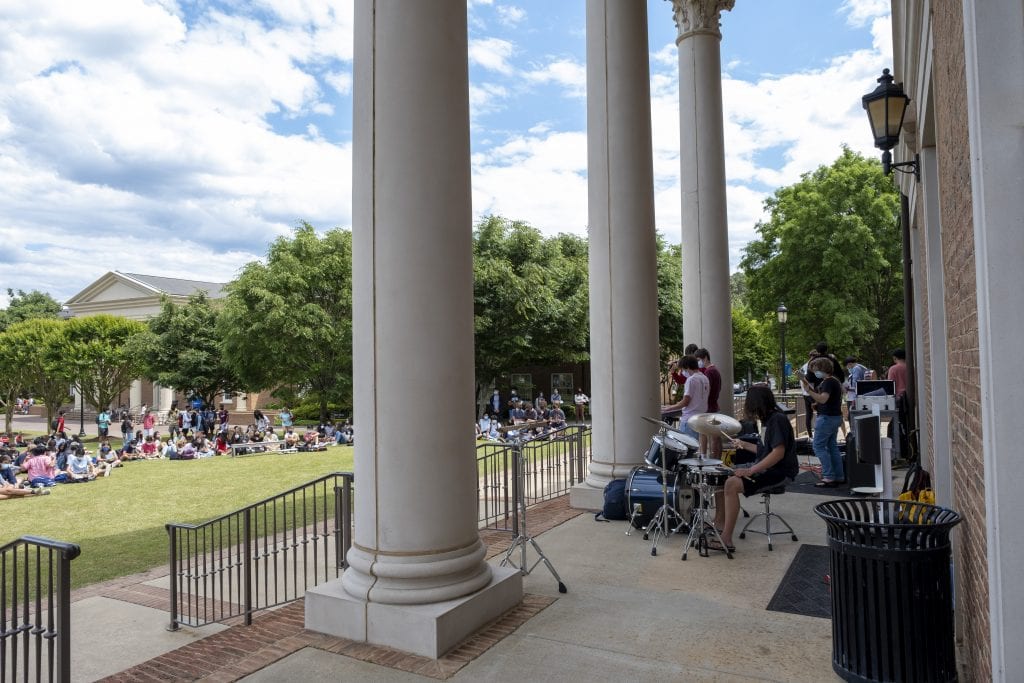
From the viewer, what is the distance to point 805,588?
6.27m

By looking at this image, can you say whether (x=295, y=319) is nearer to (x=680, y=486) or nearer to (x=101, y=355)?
(x=101, y=355)

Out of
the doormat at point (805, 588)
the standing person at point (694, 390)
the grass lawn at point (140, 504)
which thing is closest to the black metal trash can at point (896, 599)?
the doormat at point (805, 588)

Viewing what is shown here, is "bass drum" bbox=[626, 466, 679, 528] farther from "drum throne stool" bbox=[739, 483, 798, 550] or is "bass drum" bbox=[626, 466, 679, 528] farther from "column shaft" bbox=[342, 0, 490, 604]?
"column shaft" bbox=[342, 0, 490, 604]

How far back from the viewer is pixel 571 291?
1826 inches

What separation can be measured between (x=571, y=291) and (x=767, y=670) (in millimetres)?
42188

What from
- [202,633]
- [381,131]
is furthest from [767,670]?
[202,633]

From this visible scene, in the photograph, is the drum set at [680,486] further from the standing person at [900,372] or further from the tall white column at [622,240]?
the standing person at [900,372]

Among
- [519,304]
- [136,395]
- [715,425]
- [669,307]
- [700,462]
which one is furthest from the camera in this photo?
[136,395]

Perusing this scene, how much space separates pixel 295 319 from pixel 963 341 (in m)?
38.8

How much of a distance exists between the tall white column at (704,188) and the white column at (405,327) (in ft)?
29.0

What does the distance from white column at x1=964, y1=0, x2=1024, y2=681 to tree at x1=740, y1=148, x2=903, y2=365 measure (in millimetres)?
34920

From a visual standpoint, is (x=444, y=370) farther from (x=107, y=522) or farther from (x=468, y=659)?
(x=107, y=522)

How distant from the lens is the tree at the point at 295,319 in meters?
40.0

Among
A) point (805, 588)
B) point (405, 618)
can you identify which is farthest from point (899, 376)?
point (405, 618)
